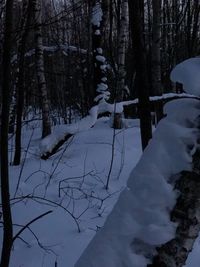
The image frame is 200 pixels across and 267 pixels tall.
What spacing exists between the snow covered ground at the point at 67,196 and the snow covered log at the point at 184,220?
6.50 ft

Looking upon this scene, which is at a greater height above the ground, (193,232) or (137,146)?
(193,232)

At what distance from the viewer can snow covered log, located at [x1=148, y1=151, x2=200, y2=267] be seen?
52.5 inches

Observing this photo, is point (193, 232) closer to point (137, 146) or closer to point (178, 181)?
point (178, 181)

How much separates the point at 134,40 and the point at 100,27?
22.3ft

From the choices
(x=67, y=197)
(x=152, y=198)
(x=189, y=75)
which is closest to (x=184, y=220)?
(x=152, y=198)

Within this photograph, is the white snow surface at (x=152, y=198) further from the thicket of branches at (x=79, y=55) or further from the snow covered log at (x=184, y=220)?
the thicket of branches at (x=79, y=55)

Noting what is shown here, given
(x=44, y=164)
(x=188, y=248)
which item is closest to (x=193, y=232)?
(x=188, y=248)

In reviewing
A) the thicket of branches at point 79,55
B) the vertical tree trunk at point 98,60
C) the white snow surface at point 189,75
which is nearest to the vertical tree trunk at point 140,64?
the thicket of branches at point 79,55

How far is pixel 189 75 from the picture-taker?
1305 millimetres

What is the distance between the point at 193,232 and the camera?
1.35 metres

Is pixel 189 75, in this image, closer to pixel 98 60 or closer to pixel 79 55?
pixel 98 60

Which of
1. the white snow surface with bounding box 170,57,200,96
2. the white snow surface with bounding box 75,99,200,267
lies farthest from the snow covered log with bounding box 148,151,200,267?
the white snow surface with bounding box 170,57,200,96

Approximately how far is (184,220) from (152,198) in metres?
0.12

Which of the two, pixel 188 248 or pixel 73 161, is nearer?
pixel 188 248
